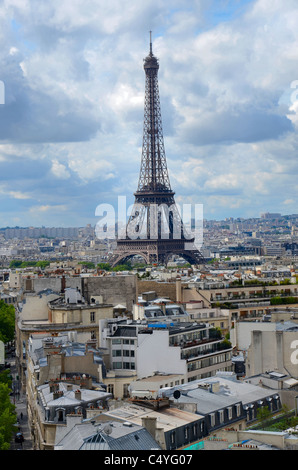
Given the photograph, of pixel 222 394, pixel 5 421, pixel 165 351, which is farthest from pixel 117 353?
pixel 222 394

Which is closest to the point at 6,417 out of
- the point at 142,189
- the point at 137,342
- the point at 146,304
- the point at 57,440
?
the point at 137,342

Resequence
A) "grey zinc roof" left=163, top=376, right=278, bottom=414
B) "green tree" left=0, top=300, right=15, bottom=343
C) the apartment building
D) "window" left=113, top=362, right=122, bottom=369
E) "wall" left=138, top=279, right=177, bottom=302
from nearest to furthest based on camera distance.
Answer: "grey zinc roof" left=163, top=376, right=278, bottom=414, the apartment building, "window" left=113, top=362, right=122, bottom=369, "wall" left=138, top=279, right=177, bottom=302, "green tree" left=0, top=300, right=15, bottom=343

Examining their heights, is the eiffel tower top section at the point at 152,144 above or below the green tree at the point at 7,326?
above

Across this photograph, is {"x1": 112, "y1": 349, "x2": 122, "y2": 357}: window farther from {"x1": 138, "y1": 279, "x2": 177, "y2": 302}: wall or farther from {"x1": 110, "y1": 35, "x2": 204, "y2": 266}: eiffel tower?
{"x1": 110, "y1": 35, "x2": 204, "y2": 266}: eiffel tower

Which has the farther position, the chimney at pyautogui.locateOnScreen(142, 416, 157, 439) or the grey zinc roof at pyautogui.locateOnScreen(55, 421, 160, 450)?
the chimney at pyautogui.locateOnScreen(142, 416, 157, 439)

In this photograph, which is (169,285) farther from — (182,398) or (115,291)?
(182,398)

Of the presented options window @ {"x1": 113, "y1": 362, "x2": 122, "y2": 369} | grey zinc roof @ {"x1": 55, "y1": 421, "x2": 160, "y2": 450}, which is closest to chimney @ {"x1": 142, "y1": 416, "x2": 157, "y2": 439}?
grey zinc roof @ {"x1": 55, "y1": 421, "x2": 160, "y2": 450}

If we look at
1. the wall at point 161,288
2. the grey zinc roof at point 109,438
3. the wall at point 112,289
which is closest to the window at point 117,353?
the grey zinc roof at point 109,438

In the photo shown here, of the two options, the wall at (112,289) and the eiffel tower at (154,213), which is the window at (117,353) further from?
the eiffel tower at (154,213)
